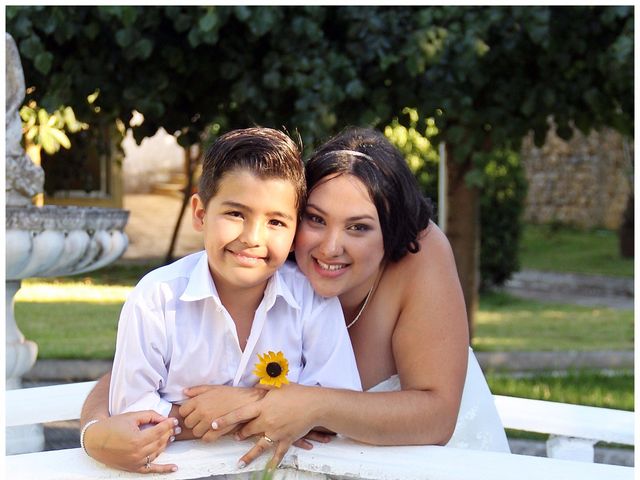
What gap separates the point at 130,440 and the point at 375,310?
0.55m

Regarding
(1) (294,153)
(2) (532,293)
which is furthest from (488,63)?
(2) (532,293)

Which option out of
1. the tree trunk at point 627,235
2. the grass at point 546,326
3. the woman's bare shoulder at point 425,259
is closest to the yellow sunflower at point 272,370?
the woman's bare shoulder at point 425,259

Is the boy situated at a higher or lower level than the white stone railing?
higher

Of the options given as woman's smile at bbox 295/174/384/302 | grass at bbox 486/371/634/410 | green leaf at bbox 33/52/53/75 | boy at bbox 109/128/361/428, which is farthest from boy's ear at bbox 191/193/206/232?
grass at bbox 486/371/634/410

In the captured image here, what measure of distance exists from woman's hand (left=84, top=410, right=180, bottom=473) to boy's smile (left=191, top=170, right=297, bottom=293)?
0.26 m

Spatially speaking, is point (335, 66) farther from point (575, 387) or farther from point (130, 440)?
point (130, 440)

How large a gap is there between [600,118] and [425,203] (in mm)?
3578

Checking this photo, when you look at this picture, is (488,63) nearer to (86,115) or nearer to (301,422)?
(86,115)

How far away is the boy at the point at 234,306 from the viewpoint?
5.08ft

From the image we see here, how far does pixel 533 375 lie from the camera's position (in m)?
5.62

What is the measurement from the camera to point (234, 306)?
1645 millimetres

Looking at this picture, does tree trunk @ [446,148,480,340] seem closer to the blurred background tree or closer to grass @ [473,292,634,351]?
the blurred background tree

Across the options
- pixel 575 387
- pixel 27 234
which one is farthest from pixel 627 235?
pixel 27 234

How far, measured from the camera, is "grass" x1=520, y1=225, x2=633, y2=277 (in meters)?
12.7
